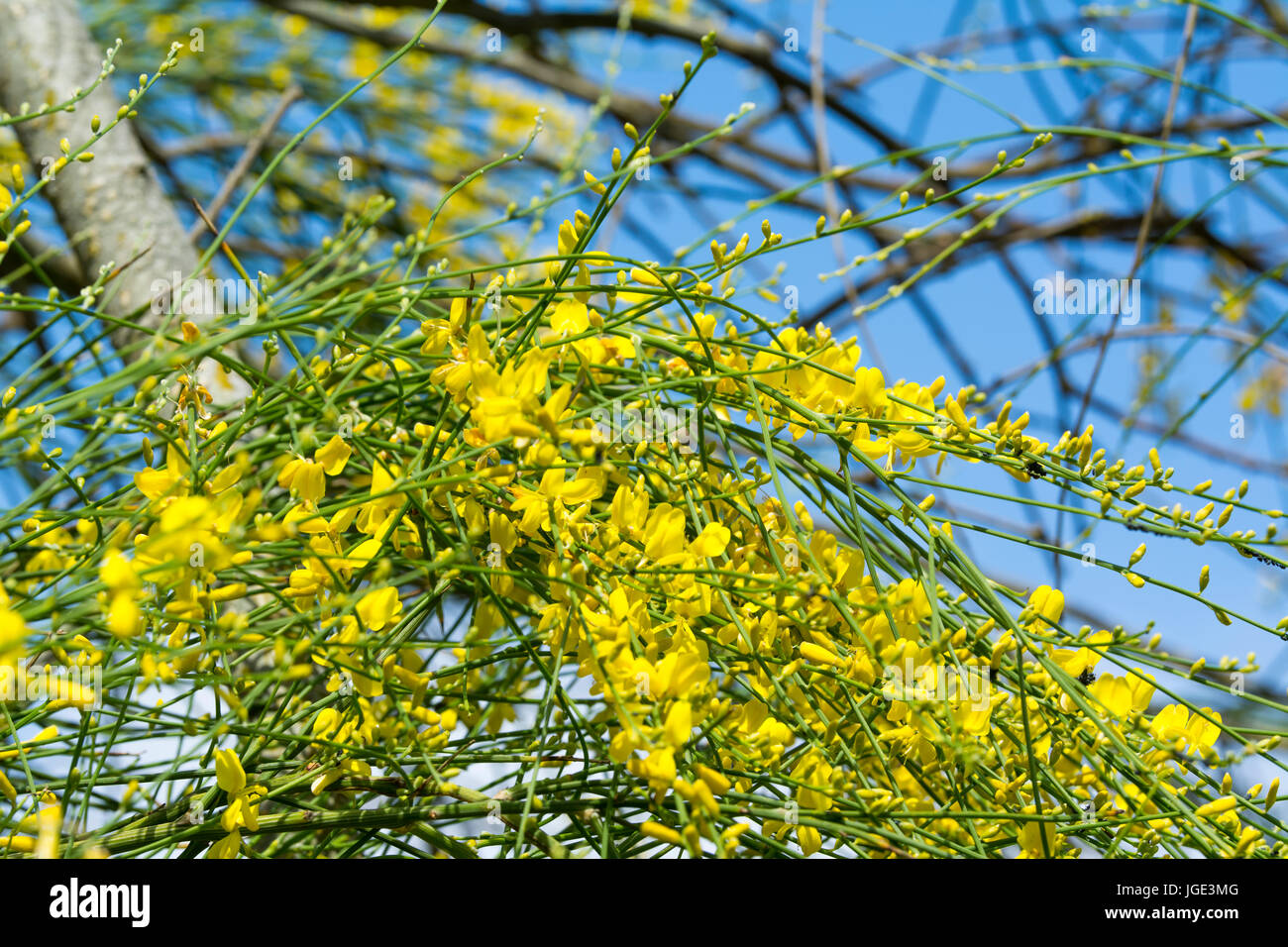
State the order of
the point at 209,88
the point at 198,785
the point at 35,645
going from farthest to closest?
1. the point at 209,88
2. the point at 198,785
3. the point at 35,645

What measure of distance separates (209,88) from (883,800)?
179cm

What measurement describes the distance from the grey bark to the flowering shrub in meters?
0.40

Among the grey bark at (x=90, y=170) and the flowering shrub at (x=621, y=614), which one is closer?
the flowering shrub at (x=621, y=614)

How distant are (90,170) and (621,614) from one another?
0.78 m

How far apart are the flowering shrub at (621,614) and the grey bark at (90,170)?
396 mm

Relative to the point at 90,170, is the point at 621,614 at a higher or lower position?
lower

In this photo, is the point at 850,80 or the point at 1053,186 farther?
the point at 850,80

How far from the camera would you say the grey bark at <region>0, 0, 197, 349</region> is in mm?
845

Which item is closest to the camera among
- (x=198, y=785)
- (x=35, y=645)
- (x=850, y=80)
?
(x=35, y=645)

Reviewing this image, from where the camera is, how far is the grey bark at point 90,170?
845 millimetres

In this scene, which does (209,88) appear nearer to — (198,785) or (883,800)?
(198,785)

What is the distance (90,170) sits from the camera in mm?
880

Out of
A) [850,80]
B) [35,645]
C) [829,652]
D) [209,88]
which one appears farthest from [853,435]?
[209,88]
